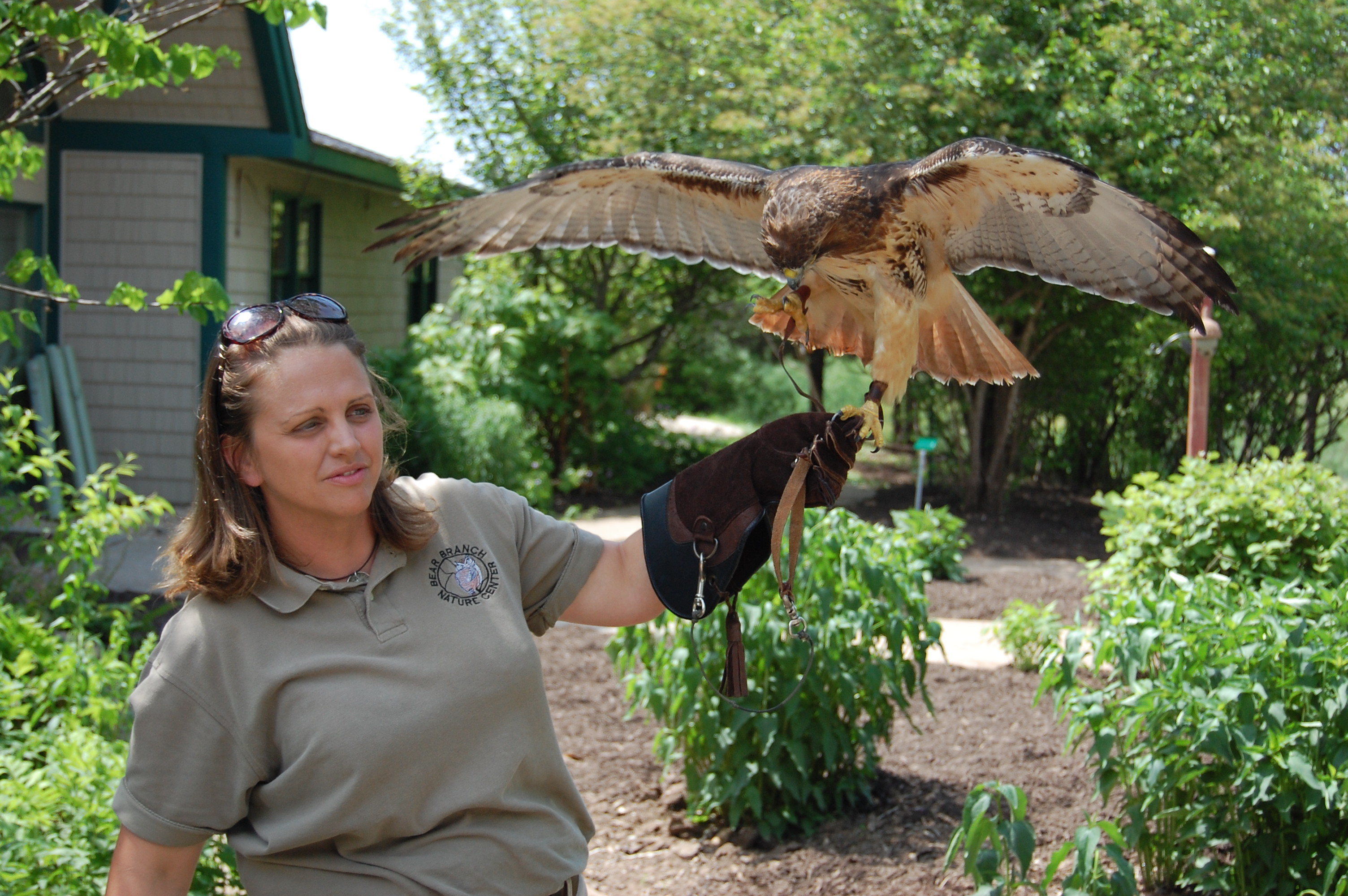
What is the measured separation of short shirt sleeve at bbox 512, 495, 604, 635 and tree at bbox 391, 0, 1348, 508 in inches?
242

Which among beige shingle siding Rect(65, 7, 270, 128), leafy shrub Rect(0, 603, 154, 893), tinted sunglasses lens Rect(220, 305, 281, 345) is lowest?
leafy shrub Rect(0, 603, 154, 893)

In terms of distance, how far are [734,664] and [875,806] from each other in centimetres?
223

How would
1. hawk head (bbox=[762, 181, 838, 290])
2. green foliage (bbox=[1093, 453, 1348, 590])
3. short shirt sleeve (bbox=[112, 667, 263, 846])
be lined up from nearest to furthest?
short shirt sleeve (bbox=[112, 667, 263, 846]) < hawk head (bbox=[762, 181, 838, 290]) < green foliage (bbox=[1093, 453, 1348, 590])

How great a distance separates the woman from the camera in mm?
1535

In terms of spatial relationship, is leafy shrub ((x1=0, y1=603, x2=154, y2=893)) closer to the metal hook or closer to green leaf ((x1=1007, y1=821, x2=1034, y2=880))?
the metal hook

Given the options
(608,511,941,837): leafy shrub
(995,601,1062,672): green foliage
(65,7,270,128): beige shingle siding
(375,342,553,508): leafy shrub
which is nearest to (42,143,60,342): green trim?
(65,7,270,128): beige shingle siding

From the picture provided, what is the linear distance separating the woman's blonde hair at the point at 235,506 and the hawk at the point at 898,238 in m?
0.84

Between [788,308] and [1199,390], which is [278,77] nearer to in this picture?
[1199,390]

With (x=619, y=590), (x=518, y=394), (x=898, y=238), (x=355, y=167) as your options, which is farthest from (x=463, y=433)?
(x=619, y=590)

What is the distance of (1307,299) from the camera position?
8.55 m

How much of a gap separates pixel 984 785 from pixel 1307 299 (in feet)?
25.4

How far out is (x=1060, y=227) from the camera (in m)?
2.74

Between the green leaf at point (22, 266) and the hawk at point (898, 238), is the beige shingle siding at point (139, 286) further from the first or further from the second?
the hawk at point (898, 238)

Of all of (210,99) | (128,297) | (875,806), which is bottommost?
(875,806)
